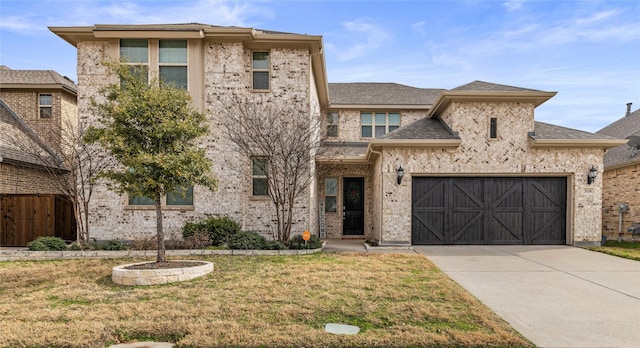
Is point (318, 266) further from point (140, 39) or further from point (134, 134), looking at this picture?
point (140, 39)

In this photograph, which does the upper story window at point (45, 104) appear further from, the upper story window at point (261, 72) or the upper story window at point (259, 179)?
the upper story window at point (259, 179)

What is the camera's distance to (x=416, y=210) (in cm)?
1098

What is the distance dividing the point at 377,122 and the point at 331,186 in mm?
4142

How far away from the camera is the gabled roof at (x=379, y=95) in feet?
51.1

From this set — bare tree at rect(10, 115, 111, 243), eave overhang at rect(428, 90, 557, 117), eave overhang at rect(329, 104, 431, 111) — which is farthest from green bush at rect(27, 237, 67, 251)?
eave overhang at rect(428, 90, 557, 117)

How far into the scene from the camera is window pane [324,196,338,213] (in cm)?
1410

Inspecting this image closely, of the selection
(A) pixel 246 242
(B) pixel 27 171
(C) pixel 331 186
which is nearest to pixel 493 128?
(C) pixel 331 186

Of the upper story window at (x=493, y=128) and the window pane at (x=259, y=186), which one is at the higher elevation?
the upper story window at (x=493, y=128)

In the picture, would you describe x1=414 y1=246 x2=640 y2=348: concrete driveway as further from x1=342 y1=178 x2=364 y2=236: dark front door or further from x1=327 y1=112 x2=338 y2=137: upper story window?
x1=327 y1=112 x2=338 y2=137: upper story window

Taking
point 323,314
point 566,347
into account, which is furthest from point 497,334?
point 323,314

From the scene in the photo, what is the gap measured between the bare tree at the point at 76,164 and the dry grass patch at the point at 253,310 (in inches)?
116

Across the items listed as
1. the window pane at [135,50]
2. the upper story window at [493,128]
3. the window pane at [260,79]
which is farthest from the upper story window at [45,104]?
the upper story window at [493,128]

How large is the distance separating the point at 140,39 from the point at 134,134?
18.2 ft

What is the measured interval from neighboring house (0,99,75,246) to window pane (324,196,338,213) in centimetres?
926
